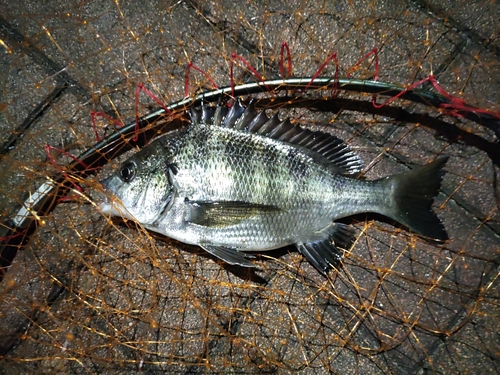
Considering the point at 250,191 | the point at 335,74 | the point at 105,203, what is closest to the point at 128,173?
the point at 105,203

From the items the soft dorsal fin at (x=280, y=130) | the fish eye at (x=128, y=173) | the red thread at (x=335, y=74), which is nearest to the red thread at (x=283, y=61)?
the red thread at (x=335, y=74)

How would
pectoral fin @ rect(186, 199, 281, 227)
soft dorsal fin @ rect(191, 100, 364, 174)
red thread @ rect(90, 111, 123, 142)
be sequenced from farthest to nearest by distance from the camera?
red thread @ rect(90, 111, 123, 142) → soft dorsal fin @ rect(191, 100, 364, 174) → pectoral fin @ rect(186, 199, 281, 227)

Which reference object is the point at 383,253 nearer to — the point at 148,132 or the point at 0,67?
the point at 148,132

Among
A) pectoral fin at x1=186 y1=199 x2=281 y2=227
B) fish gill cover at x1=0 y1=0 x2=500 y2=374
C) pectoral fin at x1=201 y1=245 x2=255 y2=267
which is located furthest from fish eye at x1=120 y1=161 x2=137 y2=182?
pectoral fin at x1=201 y1=245 x2=255 y2=267

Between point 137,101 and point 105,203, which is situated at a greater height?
point 137,101

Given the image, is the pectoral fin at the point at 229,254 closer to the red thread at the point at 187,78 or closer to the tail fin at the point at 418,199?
the tail fin at the point at 418,199

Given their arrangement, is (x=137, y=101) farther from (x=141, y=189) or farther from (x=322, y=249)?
(x=322, y=249)

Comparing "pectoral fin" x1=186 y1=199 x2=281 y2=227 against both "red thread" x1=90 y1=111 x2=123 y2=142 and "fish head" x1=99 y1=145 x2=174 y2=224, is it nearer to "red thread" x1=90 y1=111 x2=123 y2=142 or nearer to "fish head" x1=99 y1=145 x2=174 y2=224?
"fish head" x1=99 y1=145 x2=174 y2=224
